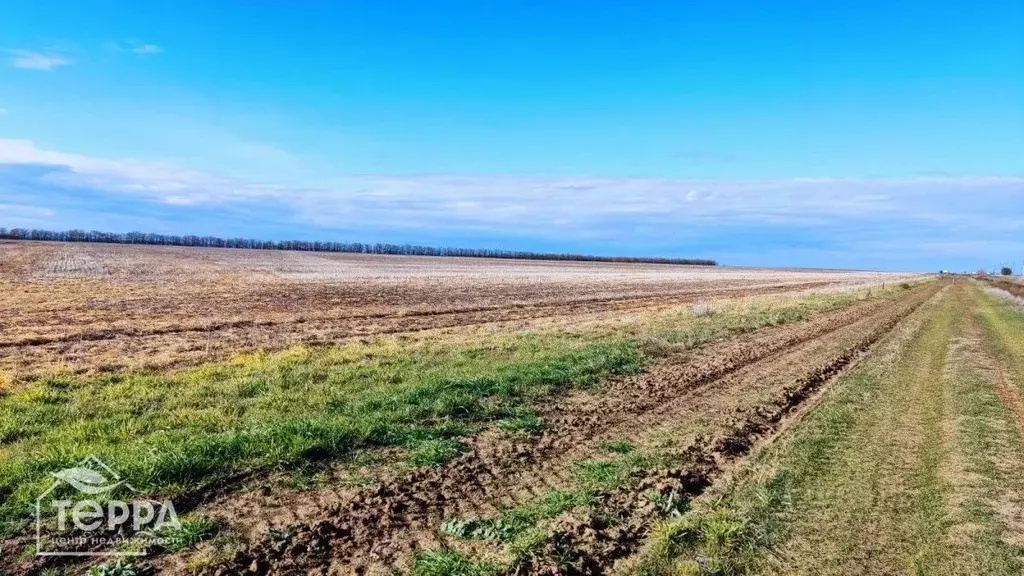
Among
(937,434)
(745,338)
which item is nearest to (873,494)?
(937,434)

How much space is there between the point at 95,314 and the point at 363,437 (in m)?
19.1

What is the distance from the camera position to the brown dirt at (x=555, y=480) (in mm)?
5023

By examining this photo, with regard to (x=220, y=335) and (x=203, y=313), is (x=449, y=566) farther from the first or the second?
(x=203, y=313)

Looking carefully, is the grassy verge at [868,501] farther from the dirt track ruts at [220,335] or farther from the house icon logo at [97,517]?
the dirt track ruts at [220,335]

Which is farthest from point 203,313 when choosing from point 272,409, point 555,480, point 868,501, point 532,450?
point 868,501

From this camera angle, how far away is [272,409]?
29.6 ft

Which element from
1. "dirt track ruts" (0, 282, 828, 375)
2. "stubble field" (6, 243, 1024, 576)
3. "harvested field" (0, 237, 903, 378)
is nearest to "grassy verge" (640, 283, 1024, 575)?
"stubble field" (6, 243, 1024, 576)

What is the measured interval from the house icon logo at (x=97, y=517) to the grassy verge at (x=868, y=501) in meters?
4.35

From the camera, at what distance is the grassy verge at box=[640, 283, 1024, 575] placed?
5.03m

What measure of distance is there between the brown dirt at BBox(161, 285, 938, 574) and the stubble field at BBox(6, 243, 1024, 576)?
3 cm

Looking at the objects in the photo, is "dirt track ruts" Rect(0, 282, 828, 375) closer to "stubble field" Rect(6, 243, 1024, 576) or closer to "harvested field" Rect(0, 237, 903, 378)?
"harvested field" Rect(0, 237, 903, 378)

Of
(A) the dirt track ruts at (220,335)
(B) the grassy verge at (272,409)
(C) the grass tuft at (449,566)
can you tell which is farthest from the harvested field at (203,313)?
(C) the grass tuft at (449,566)

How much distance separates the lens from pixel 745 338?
17.8 m

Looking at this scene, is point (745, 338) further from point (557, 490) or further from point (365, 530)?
point (365, 530)
